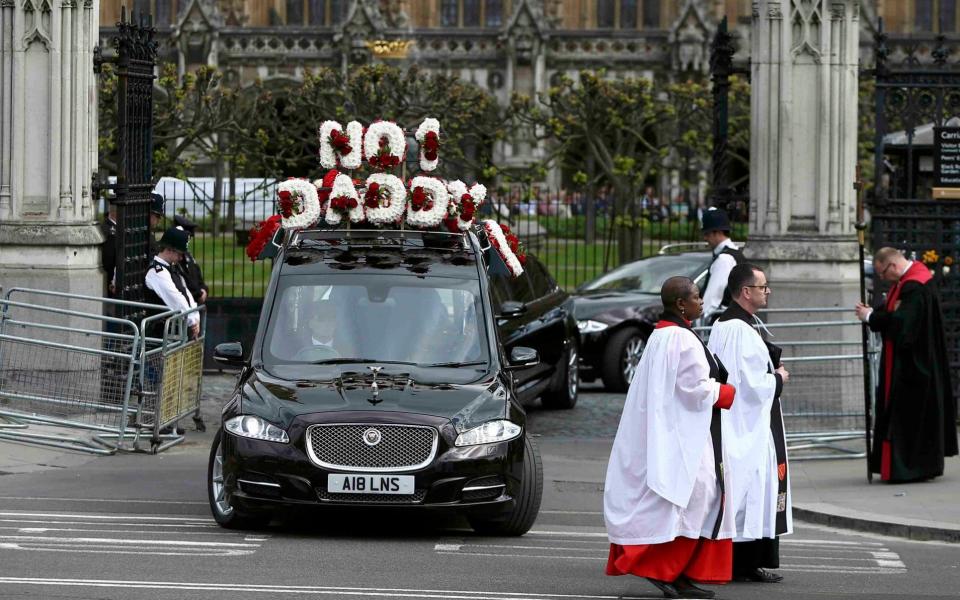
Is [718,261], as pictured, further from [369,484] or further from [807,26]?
[369,484]

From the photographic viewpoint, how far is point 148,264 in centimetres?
1677

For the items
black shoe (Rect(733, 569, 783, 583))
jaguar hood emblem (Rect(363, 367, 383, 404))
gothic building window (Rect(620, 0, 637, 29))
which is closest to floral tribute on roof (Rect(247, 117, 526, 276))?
jaguar hood emblem (Rect(363, 367, 383, 404))

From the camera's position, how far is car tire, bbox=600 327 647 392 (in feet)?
66.7

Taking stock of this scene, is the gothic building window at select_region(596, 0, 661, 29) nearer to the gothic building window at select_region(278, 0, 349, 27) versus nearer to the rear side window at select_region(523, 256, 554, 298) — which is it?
the gothic building window at select_region(278, 0, 349, 27)

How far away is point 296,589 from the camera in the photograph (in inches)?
348

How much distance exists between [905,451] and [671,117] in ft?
80.4

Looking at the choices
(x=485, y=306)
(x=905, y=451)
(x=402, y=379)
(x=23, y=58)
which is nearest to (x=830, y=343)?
(x=905, y=451)

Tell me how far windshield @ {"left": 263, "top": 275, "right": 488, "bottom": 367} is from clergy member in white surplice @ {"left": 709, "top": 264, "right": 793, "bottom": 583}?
7.56 ft

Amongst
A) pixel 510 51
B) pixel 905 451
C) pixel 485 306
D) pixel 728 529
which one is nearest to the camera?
pixel 728 529

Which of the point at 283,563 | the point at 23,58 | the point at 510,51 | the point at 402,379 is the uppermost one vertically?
the point at 510,51

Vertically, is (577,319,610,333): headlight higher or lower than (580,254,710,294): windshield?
lower

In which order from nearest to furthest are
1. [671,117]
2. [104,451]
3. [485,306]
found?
[485,306], [104,451], [671,117]

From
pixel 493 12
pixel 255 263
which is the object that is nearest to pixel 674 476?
pixel 255 263

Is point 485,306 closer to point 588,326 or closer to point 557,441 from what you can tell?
point 557,441
